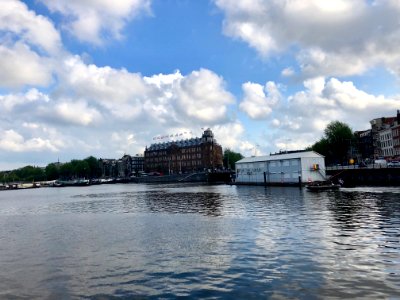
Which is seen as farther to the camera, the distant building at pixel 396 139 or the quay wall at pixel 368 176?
the distant building at pixel 396 139

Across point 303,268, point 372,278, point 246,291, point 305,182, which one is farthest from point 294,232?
point 305,182

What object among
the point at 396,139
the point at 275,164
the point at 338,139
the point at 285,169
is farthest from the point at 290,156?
the point at 396,139

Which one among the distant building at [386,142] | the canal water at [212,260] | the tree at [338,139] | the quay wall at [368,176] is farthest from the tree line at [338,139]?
the canal water at [212,260]

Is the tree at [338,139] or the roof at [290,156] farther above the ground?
the tree at [338,139]

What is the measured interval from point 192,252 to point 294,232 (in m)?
11.8

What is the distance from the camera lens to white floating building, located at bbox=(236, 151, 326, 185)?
12569cm

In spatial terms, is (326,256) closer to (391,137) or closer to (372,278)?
(372,278)

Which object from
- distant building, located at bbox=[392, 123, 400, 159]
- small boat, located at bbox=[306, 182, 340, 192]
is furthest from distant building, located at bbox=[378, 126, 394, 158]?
small boat, located at bbox=[306, 182, 340, 192]

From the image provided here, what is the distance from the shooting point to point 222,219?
5103cm

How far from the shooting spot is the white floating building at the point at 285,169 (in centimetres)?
12569

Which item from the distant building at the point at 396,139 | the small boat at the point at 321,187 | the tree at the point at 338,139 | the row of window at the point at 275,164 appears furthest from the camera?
the tree at the point at 338,139

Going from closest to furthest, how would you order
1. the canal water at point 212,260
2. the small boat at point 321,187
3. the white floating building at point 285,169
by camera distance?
1. the canal water at point 212,260
2. the small boat at point 321,187
3. the white floating building at point 285,169

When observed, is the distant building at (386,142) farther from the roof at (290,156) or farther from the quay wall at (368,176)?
the roof at (290,156)

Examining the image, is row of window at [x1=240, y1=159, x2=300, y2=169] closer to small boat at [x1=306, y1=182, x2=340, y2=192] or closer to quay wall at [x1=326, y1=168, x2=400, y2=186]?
quay wall at [x1=326, y1=168, x2=400, y2=186]
